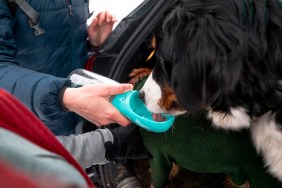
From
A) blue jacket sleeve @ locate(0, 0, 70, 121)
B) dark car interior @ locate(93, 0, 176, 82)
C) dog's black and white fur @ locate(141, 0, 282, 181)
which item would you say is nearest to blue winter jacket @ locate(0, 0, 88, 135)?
blue jacket sleeve @ locate(0, 0, 70, 121)

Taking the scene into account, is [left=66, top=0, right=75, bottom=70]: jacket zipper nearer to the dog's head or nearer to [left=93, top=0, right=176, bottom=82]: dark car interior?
[left=93, top=0, right=176, bottom=82]: dark car interior

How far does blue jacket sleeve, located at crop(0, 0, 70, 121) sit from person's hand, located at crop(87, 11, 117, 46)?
38 centimetres

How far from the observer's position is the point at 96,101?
0.90 m

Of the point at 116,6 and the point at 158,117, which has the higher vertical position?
the point at 116,6

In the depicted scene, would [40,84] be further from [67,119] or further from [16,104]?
[16,104]

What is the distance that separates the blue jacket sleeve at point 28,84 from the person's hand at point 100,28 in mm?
383

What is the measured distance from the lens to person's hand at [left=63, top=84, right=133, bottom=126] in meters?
0.90

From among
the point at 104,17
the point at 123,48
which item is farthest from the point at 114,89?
the point at 104,17

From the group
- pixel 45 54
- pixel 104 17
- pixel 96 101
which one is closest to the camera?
pixel 96 101

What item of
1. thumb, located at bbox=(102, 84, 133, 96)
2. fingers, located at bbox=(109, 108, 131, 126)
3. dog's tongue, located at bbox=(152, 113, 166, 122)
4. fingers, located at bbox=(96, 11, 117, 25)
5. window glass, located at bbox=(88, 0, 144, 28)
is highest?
fingers, located at bbox=(96, 11, 117, 25)

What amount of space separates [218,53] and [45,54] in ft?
2.22

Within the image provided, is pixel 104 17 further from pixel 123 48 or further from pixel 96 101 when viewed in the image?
pixel 96 101

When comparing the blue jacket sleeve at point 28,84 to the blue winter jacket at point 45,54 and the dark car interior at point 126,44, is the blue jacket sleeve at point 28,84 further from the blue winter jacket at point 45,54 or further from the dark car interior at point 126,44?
the dark car interior at point 126,44

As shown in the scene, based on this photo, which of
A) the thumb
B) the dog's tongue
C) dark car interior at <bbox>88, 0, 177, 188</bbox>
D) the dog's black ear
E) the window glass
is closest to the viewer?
the dog's black ear
